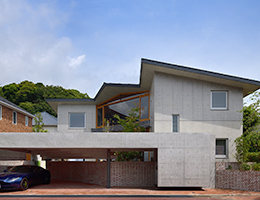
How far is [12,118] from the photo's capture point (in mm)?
24844

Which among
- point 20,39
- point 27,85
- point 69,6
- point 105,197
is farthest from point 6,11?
point 27,85

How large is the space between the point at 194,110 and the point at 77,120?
10817 millimetres

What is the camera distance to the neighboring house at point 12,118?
22.5m

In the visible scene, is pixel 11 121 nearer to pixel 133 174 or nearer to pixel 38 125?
pixel 38 125

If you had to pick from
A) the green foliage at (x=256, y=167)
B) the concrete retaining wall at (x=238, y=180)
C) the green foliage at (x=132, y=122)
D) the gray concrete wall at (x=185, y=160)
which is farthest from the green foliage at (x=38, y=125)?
the green foliage at (x=256, y=167)

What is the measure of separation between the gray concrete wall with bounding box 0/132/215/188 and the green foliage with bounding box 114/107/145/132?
4992mm

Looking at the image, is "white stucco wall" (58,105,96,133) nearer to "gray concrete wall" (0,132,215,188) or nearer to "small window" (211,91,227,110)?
"gray concrete wall" (0,132,215,188)

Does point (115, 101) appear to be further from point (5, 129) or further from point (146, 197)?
point (146, 197)

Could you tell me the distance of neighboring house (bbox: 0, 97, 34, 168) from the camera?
22.1 m

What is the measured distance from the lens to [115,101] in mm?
22141

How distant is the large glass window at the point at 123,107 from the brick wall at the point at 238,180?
669 cm

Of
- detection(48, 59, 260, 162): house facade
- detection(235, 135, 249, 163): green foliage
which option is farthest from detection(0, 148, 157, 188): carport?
detection(235, 135, 249, 163): green foliage

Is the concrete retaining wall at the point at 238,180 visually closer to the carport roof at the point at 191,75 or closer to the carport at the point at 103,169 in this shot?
the carport at the point at 103,169

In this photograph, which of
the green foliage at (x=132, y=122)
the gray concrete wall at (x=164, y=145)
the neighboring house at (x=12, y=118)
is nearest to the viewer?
the gray concrete wall at (x=164, y=145)
